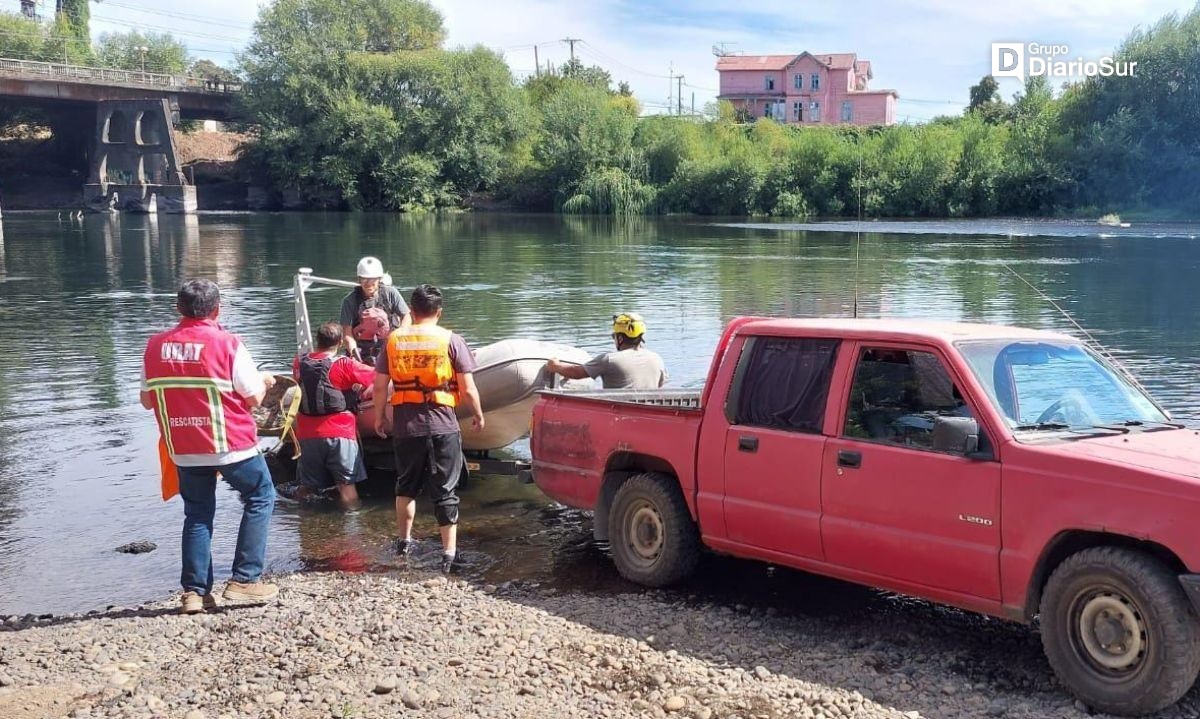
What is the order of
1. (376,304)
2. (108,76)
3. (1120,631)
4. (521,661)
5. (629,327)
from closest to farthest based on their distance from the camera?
1. (1120,631)
2. (521,661)
3. (629,327)
4. (376,304)
5. (108,76)

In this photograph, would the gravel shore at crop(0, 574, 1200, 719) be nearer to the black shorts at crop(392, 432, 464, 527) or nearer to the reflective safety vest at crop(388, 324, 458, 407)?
the black shorts at crop(392, 432, 464, 527)

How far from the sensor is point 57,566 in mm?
8328

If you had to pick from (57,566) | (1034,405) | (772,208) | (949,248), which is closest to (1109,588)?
(1034,405)

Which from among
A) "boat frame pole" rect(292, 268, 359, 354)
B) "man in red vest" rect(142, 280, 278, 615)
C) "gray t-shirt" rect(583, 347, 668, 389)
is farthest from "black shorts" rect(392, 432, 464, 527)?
"boat frame pole" rect(292, 268, 359, 354)

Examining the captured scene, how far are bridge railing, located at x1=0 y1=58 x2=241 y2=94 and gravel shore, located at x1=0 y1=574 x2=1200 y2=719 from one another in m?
95.6

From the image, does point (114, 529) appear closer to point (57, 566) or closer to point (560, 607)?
point (57, 566)

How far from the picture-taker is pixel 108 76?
3873 inches

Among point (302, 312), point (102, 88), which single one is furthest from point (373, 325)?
point (102, 88)

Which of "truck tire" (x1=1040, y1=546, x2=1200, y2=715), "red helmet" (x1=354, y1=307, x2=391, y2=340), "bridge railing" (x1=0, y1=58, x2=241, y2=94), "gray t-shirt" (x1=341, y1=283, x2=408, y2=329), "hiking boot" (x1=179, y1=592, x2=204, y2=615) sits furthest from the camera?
"bridge railing" (x1=0, y1=58, x2=241, y2=94)

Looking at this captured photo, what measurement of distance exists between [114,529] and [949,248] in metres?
40.0

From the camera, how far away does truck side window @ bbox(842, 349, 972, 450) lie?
582cm

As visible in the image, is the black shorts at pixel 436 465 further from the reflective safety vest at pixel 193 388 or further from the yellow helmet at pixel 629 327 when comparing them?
the yellow helmet at pixel 629 327

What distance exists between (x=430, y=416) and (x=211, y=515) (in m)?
1.54

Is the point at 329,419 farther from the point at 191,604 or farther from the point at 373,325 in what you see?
the point at 191,604
